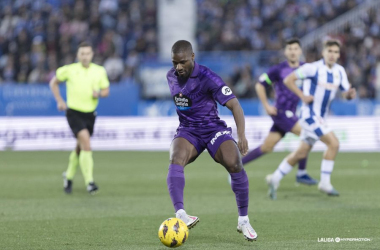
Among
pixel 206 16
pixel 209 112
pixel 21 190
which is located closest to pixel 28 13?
pixel 206 16

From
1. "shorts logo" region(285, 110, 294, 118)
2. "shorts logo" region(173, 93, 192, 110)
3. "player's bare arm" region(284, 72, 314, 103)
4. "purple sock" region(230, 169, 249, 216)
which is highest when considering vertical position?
"shorts logo" region(173, 93, 192, 110)

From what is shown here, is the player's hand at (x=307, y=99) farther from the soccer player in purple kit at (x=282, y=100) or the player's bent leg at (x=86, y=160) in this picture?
the player's bent leg at (x=86, y=160)

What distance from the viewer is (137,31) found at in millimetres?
27453

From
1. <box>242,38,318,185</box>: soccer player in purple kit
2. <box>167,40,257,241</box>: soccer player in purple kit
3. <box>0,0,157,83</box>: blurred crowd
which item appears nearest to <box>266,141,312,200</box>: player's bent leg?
<box>242,38,318,185</box>: soccer player in purple kit

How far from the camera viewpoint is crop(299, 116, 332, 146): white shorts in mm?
10898

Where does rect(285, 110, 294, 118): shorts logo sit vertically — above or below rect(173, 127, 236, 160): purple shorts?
below

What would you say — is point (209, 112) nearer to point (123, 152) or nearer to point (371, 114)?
point (123, 152)

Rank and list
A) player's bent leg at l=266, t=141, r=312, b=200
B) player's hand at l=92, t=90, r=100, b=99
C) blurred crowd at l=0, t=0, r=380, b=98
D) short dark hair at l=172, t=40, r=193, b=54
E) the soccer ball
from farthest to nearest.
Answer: blurred crowd at l=0, t=0, r=380, b=98 < player's hand at l=92, t=90, r=100, b=99 < player's bent leg at l=266, t=141, r=312, b=200 < short dark hair at l=172, t=40, r=193, b=54 < the soccer ball

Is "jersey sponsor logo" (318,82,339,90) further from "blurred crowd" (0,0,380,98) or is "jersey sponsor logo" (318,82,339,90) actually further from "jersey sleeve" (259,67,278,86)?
"blurred crowd" (0,0,380,98)

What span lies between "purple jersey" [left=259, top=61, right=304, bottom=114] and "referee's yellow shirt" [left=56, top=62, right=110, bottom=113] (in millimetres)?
2664

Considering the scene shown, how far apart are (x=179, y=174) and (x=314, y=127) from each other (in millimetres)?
4184

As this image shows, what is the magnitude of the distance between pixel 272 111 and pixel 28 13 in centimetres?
1843

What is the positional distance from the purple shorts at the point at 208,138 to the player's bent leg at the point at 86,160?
4183 mm

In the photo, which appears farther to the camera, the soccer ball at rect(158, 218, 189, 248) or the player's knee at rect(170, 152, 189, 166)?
the player's knee at rect(170, 152, 189, 166)
